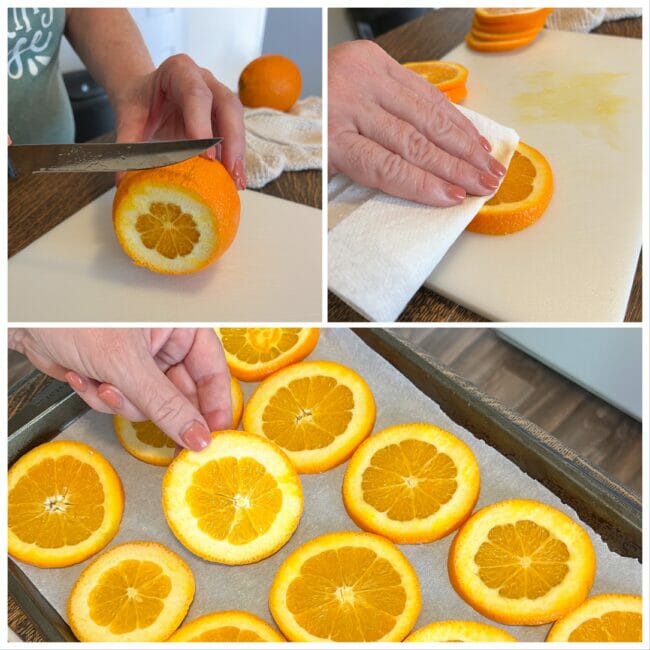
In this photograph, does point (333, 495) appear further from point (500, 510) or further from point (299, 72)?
point (299, 72)

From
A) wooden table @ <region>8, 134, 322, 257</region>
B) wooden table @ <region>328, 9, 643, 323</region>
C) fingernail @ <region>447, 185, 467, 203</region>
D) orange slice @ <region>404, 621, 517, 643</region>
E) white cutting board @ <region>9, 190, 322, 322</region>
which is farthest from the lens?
wooden table @ <region>328, 9, 643, 323</region>

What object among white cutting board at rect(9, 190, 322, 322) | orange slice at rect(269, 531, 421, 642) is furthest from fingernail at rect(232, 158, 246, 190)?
orange slice at rect(269, 531, 421, 642)

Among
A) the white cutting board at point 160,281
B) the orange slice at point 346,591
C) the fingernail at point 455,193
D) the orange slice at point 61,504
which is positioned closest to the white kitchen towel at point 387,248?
the fingernail at point 455,193

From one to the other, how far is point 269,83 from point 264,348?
47cm

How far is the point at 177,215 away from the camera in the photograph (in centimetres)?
80

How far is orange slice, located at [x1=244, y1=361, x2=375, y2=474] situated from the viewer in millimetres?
839

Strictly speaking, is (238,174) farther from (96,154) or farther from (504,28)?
(504,28)

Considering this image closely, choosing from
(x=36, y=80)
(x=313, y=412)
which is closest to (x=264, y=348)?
(x=313, y=412)

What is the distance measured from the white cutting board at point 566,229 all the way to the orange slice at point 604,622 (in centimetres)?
30

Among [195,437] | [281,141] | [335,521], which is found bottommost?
[335,521]

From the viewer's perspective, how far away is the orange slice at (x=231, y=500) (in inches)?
29.5

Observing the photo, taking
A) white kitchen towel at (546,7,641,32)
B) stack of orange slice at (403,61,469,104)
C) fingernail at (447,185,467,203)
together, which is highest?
white kitchen towel at (546,7,641,32)

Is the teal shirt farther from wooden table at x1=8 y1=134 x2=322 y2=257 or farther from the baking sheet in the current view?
the baking sheet

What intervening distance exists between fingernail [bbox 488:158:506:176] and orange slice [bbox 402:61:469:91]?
0.22m
